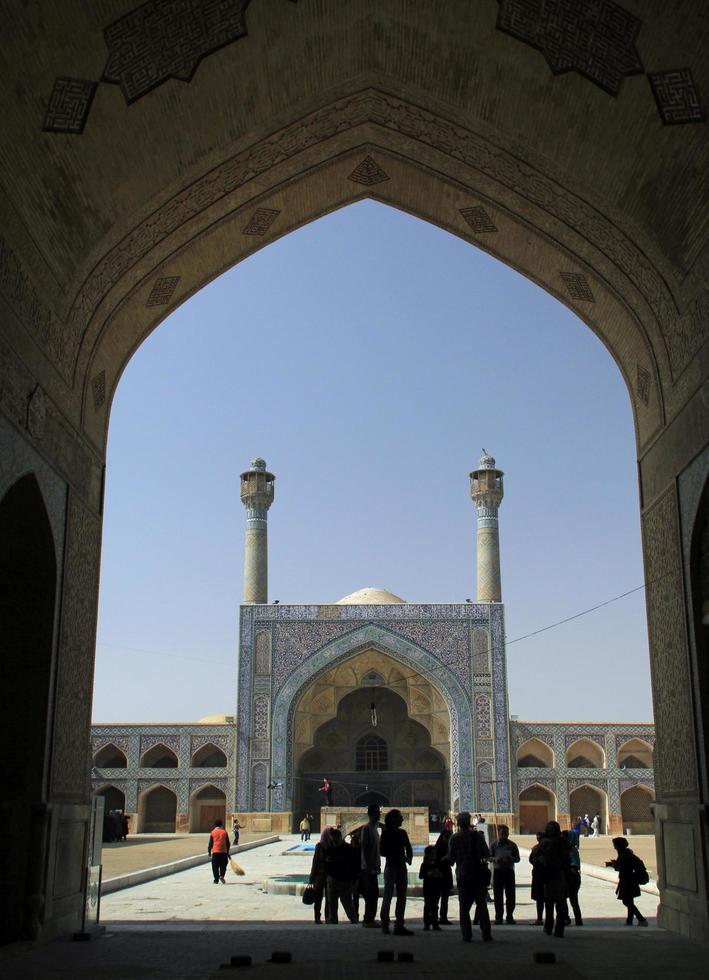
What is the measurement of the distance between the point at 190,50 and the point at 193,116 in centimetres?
52

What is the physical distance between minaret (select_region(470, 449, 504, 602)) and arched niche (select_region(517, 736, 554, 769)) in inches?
146

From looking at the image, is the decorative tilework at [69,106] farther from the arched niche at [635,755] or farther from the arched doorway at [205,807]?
the arched niche at [635,755]

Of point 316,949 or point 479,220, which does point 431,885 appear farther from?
point 479,220

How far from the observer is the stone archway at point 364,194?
17.9 feet

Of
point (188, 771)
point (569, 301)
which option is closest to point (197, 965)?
point (569, 301)

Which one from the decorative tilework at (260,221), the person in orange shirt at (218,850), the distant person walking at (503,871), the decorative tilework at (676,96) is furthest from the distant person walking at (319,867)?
the decorative tilework at (676,96)

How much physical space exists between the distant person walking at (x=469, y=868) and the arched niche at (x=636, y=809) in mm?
19676

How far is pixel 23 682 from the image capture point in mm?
5902

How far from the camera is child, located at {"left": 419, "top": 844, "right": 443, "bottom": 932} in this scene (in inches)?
243

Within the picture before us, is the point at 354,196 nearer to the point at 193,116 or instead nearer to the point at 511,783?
the point at 193,116

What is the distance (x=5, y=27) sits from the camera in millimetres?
4664

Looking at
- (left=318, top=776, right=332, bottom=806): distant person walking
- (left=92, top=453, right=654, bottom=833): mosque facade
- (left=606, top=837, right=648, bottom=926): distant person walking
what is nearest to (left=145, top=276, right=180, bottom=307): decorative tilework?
(left=606, top=837, right=648, bottom=926): distant person walking

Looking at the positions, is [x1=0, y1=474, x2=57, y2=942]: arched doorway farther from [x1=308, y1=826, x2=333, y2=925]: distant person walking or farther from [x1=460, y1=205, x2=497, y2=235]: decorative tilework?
[x1=460, y1=205, x2=497, y2=235]: decorative tilework

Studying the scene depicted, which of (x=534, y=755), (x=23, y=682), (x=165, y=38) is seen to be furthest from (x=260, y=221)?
(x=534, y=755)
